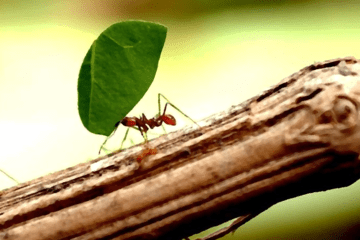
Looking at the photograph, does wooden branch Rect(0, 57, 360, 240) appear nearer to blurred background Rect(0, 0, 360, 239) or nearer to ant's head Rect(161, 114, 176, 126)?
ant's head Rect(161, 114, 176, 126)

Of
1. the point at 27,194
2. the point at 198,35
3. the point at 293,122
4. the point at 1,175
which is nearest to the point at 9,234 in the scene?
the point at 27,194

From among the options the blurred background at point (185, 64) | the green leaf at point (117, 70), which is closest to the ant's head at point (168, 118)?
the green leaf at point (117, 70)

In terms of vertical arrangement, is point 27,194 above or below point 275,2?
below

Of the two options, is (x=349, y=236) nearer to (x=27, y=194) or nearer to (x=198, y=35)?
(x=198, y=35)

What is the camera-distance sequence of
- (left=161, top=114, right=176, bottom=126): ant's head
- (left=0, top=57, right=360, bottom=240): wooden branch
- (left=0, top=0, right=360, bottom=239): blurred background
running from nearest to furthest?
1. (left=0, top=57, right=360, bottom=240): wooden branch
2. (left=161, top=114, right=176, bottom=126): ant's head
3. (left=0, top=0, right=360, bottom=239): blurred background

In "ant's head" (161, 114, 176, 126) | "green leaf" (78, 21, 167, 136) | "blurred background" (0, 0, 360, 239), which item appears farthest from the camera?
"blurred background" (0, 0, 360, 239)

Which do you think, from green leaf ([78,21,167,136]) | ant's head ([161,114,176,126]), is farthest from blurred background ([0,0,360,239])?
green leaf ([78,21,167,136])
